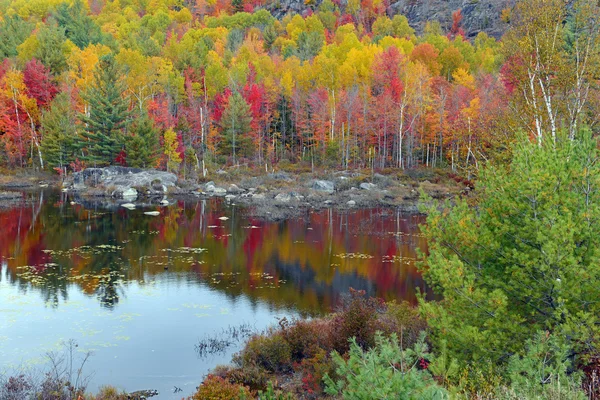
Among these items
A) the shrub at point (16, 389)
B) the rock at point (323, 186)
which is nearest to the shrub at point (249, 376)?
the shrub at point (16, 389)

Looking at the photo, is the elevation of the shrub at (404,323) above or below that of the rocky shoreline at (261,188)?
below

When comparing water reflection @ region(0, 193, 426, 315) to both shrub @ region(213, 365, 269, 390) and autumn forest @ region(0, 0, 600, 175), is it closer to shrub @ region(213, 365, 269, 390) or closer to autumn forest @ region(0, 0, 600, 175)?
shrub @ region(213, 365, 269, 390)

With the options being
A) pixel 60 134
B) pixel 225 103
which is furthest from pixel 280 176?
pixel 60 134

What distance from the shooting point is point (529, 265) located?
809cm

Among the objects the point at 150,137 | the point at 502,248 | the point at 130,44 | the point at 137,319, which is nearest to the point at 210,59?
the point at 130,44

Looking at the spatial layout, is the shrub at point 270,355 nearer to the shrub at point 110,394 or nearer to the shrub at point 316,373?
the shrub at point 316,373

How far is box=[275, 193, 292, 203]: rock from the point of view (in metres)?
43.2

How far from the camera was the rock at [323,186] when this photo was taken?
157 ft

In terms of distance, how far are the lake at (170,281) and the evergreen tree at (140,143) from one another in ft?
53.8

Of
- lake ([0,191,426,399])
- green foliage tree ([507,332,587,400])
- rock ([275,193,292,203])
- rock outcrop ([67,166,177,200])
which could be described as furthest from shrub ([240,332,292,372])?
rock outcrop ([67,166,177,200])

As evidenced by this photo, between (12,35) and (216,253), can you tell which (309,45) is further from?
(216,253)

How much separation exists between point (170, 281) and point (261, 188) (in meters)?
29.2

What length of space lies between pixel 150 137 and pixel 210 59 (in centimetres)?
2813

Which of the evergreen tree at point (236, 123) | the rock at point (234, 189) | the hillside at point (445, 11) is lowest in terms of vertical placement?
the rock at point (234, 189)
